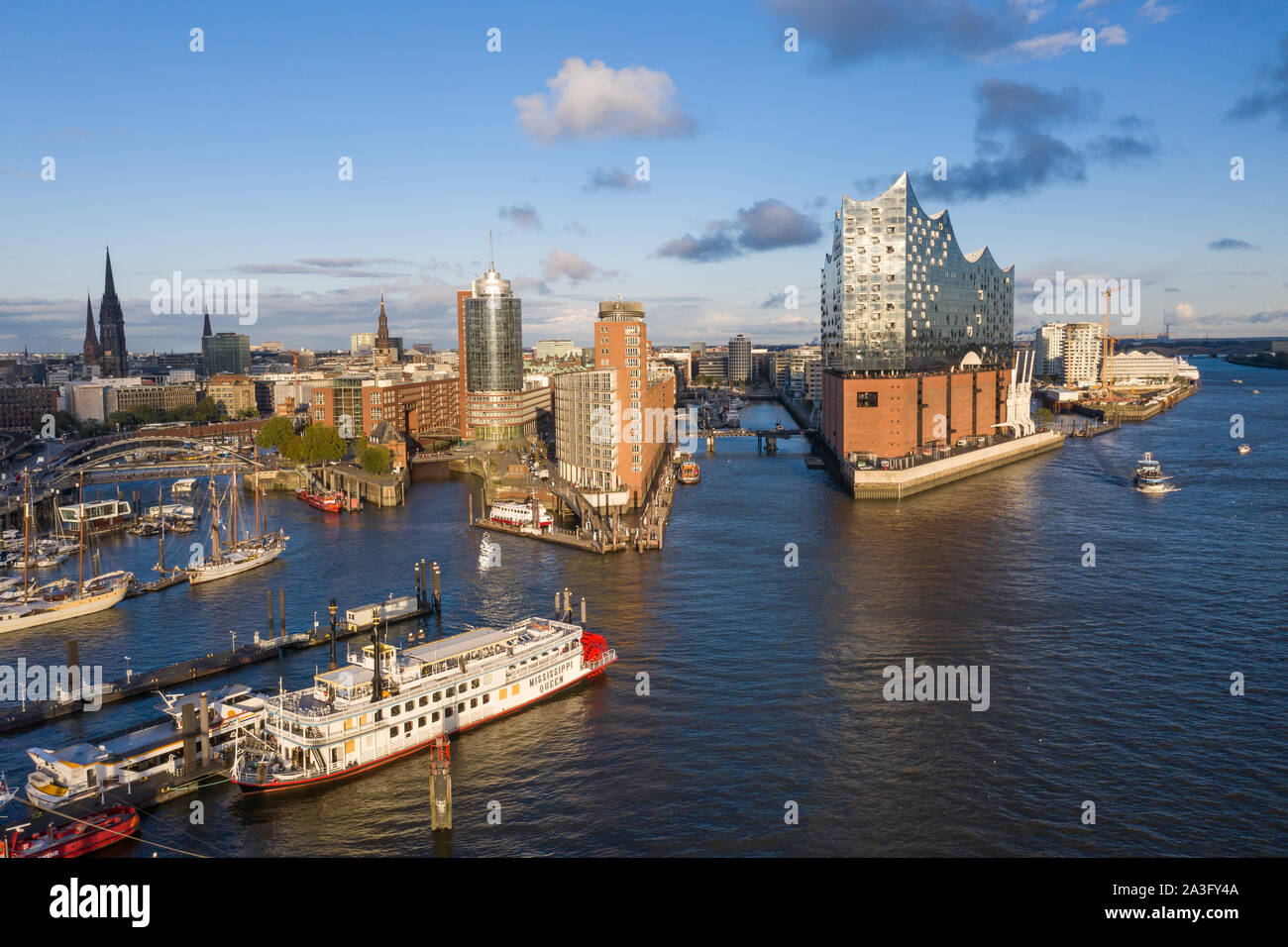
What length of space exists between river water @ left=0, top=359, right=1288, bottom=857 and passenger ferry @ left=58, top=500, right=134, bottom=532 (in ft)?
12.2

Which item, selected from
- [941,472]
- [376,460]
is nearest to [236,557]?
[376,460]

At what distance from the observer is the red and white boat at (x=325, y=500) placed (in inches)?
2046

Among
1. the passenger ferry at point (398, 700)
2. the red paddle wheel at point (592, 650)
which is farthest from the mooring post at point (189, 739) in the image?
the red paddle wheel at point (592, 650)

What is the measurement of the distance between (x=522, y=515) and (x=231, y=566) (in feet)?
43.8

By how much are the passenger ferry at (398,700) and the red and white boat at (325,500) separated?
2982cm

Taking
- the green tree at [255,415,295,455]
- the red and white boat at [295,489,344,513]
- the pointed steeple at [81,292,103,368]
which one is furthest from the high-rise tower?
the red and white boat at [295,489,344,513]

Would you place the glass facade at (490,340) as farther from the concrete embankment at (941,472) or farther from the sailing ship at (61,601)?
the sailing ship at (61,601)

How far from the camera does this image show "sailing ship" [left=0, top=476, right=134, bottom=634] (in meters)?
30.0

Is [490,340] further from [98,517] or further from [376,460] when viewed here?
[98,517]
